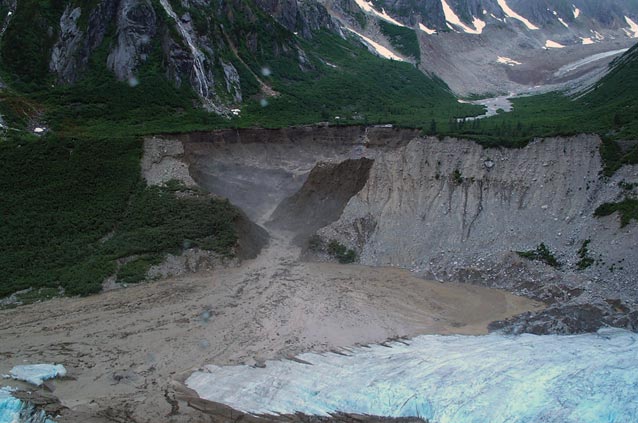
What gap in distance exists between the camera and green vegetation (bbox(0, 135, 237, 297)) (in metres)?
38.4

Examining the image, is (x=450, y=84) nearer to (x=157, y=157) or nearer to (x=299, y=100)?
(x=299, y=100)

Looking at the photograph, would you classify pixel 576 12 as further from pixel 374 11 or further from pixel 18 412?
pixel 18 412

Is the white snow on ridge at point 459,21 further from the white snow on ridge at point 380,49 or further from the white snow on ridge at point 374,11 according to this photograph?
the white snow on ridge at point 380,49

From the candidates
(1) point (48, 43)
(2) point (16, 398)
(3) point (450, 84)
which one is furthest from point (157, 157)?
(3) point (450, 84)

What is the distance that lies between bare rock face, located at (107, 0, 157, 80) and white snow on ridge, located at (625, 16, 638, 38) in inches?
5750

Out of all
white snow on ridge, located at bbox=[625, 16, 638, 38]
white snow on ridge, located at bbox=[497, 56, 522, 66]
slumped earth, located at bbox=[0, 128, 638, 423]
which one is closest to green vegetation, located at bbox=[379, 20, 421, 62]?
white snow on ridge, located at bbox=[497, 56, 522, 66]

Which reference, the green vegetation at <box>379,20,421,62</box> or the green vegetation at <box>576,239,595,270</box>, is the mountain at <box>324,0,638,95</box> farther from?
the green vegetation at <box>576,239,595,270</box>

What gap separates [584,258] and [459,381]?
15767 mm

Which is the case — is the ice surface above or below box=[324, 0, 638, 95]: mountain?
below

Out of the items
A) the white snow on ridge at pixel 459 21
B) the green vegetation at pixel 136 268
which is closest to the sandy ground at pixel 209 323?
the green vegetation at pixel 136 268

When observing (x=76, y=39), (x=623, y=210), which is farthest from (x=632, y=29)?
(x=76, y=39)

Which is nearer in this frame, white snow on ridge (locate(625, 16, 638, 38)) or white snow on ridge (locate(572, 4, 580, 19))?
white snow on ridge (locate(625, 16, 638, 38))

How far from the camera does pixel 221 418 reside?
25328 mm

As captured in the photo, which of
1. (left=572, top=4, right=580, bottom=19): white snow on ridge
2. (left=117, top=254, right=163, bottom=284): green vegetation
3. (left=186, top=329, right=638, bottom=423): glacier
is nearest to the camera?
(left=186, top=329, right=638, bottom=423): glacier
